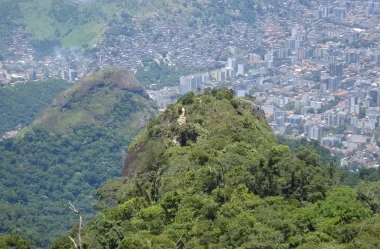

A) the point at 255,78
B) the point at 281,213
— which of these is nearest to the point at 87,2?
the point at 255,78

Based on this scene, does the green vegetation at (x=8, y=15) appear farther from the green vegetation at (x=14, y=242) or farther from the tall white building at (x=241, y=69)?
the green vegetation at (x=14, y=242)

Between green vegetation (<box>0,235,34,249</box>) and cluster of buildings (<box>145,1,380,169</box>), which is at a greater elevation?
green vegetation (<box>0,235,34,249</box>)

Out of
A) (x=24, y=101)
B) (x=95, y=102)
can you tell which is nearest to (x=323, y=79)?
A: (x=95, y=102)

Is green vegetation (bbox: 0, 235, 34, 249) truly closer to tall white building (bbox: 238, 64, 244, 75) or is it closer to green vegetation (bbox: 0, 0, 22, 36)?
tall white building (bbox: 238, 64, 244, 75)

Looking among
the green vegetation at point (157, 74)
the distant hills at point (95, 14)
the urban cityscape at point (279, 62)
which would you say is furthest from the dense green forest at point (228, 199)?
the distant hills at point (95, 14)

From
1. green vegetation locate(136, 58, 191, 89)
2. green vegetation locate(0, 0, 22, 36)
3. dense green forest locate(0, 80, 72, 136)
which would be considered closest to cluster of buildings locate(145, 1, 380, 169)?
green vegetation locate(136, 58, 191, 89)

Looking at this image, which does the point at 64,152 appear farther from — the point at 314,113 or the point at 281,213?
the point at 281,213
